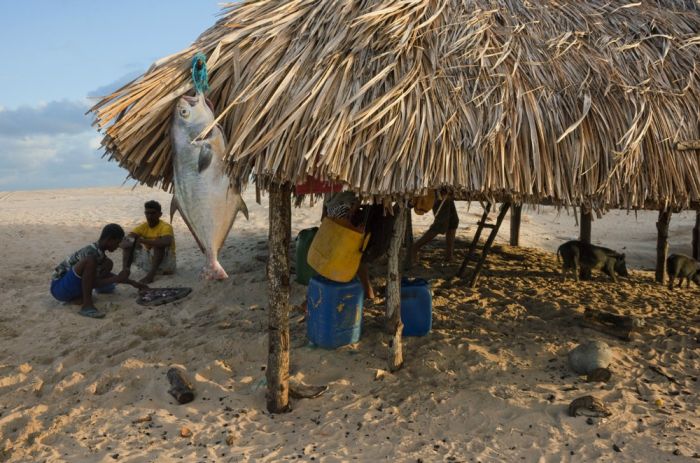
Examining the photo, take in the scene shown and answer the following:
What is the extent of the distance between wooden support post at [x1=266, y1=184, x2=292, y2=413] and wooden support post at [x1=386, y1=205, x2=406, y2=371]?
2.96ft

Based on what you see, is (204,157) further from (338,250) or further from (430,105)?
(338,250)

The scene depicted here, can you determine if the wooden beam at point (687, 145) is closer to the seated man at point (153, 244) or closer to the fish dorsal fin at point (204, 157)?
the fish dorsal fin at point (204, 157)

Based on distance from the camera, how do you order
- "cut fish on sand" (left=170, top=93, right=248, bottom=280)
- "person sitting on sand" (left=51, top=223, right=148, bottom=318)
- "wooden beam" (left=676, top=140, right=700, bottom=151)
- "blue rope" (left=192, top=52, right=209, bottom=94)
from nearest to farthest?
"cut fish on sand" (left=170, top=93, right=248, bottom=280)
"blue rope" (left=192, top=52, right=209, bottom=94)
"wooden beam" (left=676, top=140, right=700, bottom=151)
"person sitting on sand" (left=51, top=223, right=148, bottom=318)

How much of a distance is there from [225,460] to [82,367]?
7.24ft

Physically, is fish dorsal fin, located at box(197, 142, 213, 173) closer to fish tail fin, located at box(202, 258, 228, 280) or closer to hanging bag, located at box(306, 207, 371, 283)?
fish tail fin, located at box(202, 258, 228, 280)

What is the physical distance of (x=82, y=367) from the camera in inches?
208

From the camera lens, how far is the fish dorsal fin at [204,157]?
10.7 ft

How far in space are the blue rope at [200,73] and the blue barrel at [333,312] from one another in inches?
85.1

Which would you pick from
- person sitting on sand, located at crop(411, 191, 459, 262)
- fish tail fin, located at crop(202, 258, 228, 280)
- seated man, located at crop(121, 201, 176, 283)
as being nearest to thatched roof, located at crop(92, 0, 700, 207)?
fish tail fin, located at crop(202, 258, 228, 280)

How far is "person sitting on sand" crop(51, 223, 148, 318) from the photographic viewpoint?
6.60m

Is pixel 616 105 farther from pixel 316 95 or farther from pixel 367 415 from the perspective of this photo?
pixel 367 415

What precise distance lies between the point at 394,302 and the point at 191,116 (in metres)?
2.35

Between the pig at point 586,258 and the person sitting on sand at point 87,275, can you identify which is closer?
the person sitting on sand at point 87,275

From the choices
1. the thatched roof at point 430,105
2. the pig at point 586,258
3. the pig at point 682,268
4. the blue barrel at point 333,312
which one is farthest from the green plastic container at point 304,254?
the pig at point 682,268
